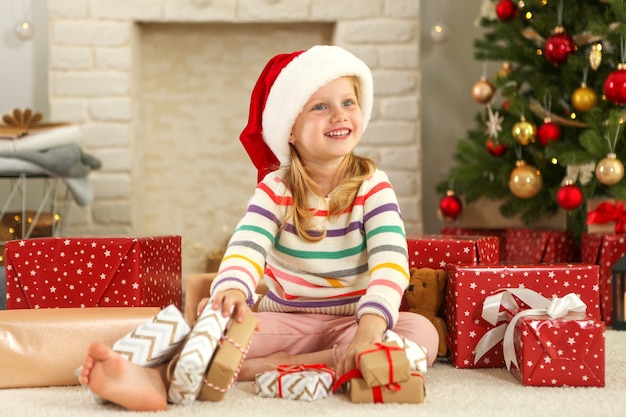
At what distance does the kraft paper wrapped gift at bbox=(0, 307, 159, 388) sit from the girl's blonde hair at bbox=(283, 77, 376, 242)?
0.35 m

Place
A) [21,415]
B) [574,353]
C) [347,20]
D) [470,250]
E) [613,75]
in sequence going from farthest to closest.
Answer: [347,20] < [613,75] < [470,250] < [574,353] < [21,415]

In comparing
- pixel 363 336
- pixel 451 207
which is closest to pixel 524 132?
pixel 451 207

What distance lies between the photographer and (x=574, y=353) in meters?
1.36

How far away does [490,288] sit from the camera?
5.09 feet

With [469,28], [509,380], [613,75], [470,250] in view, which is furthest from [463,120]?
[509,380]

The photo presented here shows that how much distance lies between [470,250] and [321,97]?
47 centimetres

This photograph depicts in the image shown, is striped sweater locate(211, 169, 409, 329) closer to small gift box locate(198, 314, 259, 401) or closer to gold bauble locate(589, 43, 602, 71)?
small gift box locate(198, 314, 259, 401)

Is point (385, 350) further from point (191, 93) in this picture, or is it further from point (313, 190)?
point (191, 93)

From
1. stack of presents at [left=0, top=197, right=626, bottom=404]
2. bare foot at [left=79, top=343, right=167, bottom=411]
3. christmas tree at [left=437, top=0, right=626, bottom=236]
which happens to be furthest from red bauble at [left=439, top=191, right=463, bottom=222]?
bare foot at [left=79, top=343, right=167, bottom=411]

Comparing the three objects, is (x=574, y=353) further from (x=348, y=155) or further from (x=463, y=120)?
(x=463, y=120)

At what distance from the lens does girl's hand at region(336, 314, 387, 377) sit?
1284 millimetres

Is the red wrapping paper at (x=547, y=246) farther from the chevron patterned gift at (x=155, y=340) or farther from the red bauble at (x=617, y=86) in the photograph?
the chevron patterned gift at (x=155, y=340)

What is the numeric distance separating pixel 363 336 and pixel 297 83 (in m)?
0.55

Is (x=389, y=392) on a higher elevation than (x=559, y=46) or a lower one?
lower
